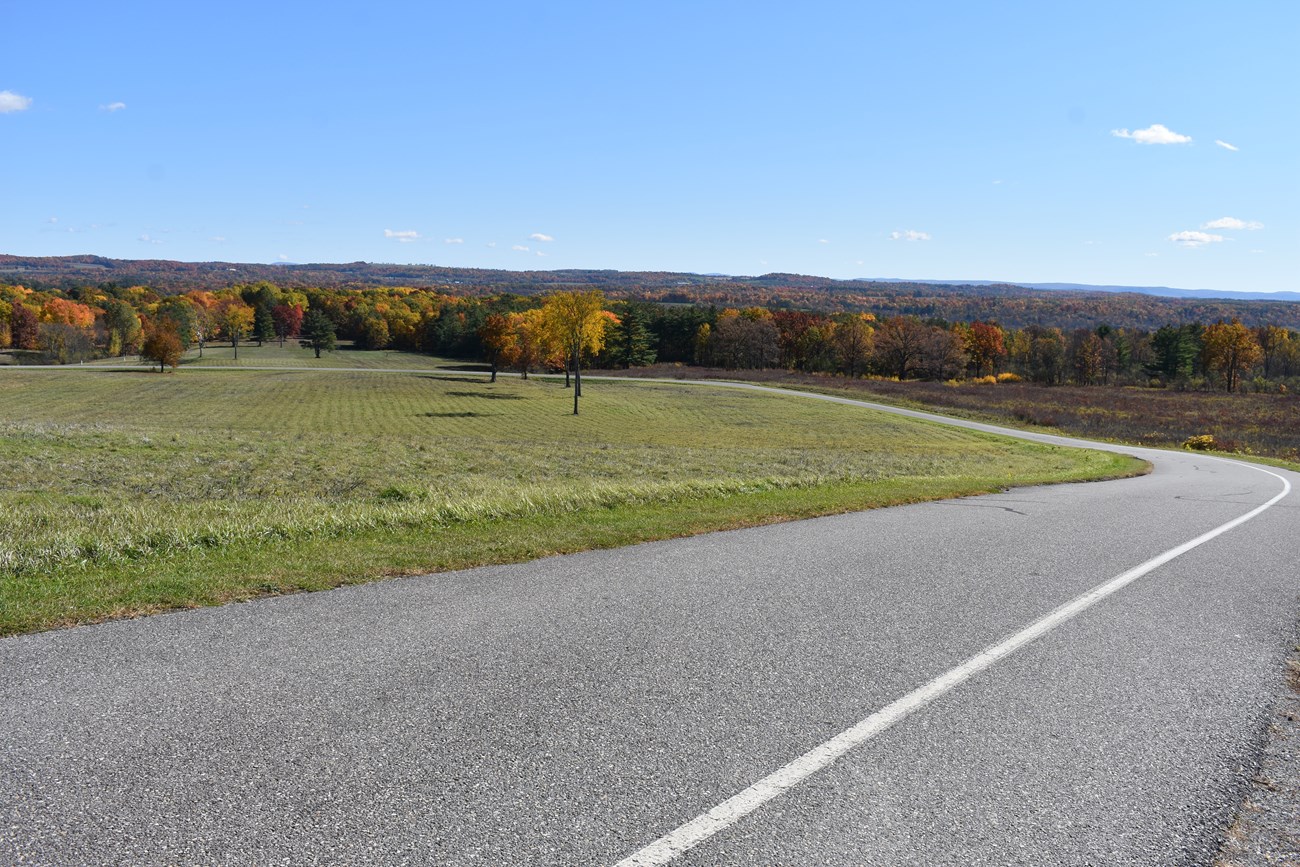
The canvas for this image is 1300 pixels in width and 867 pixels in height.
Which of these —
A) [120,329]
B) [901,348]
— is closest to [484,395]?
[901,348]

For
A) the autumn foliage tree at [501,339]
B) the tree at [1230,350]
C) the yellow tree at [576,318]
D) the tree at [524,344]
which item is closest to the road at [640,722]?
the yellow tree at [576,318]

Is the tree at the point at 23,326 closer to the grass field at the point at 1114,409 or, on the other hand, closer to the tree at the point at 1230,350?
the grass field at the point at 1114,409

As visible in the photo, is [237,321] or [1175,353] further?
[237,321]

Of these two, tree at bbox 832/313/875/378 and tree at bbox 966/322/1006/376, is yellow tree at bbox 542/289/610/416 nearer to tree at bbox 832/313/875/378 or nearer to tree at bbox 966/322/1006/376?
tree at bbox 832/313/875/378

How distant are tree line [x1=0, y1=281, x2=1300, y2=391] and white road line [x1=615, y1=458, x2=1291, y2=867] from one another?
91.6m

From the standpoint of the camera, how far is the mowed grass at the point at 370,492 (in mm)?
8234

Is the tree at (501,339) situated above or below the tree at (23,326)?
above

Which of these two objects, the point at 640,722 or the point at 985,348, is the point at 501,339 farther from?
the point at 985,348

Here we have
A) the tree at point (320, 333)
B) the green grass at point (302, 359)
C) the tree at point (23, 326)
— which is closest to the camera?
the green grass at point (302, 359)

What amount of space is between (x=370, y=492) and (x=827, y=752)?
14.3 m

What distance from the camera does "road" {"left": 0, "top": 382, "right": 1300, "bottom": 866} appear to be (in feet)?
12.9

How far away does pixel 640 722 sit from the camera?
16.7 feet

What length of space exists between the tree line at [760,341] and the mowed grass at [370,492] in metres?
58.9

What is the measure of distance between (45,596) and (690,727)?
583cm
